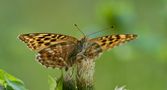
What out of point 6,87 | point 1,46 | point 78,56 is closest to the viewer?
point 6,87

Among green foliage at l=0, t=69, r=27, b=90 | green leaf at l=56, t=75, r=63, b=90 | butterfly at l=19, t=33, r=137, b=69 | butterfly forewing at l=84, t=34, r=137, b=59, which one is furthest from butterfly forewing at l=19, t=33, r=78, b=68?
green foliage at l=0, t=69, r=27, b=90

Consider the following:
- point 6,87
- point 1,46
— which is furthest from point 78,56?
point 1,46

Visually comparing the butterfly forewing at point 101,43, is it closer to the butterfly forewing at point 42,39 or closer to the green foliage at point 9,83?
the butterfly forewing at point 42,39

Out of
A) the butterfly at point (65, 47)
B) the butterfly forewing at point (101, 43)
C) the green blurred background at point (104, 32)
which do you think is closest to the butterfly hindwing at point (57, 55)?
the butterfly at point (65, 47)

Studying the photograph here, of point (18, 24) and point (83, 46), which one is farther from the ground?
point (83, 46)

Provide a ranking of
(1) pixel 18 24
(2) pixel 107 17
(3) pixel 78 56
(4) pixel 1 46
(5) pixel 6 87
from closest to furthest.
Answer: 1. (5) pixel 6 87
2. (3) pixel 78 56
3. (2) pixel 107 17
4. (4) pixel 1 46
5. (1) pixel 18 24

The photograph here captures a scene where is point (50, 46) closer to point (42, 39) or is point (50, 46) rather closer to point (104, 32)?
point (42, 39)

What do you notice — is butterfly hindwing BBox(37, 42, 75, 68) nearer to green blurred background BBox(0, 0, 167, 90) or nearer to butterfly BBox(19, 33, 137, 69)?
butterfly BBox(19, 33, 137, 69)

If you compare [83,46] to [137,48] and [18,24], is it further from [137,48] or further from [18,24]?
[18,24]
